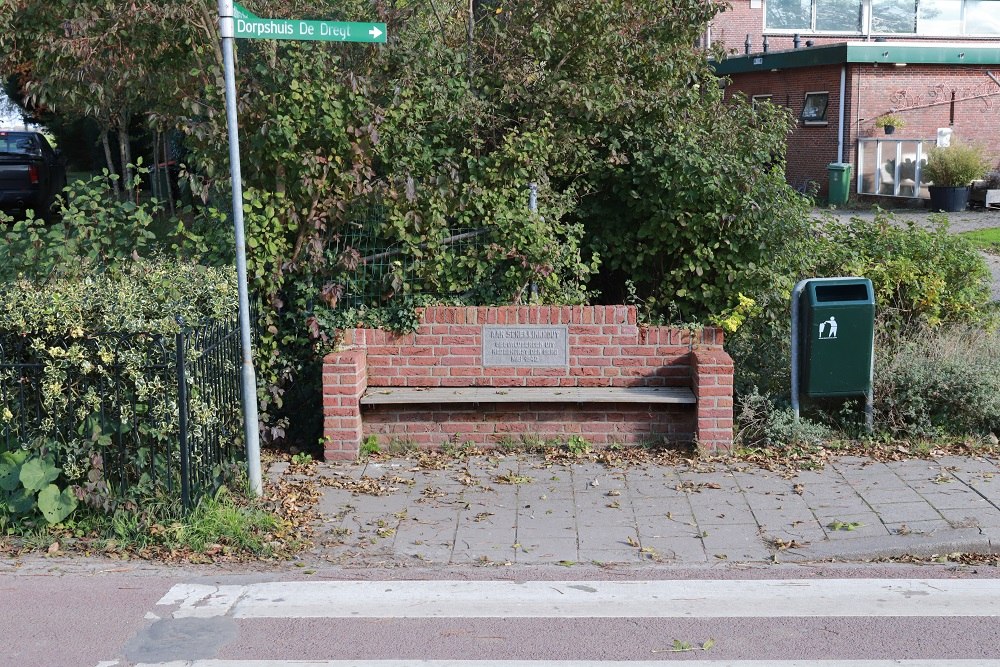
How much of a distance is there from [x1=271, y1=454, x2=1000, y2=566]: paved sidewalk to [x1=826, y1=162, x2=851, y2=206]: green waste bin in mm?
19765

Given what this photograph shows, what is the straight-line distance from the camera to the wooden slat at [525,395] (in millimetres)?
7750

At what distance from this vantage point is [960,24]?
117 ft

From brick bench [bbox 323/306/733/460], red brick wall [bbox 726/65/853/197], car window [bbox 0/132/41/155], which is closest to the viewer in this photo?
brick bench [bbox 323/306/733/460]

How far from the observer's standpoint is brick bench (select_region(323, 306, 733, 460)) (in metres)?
7.90

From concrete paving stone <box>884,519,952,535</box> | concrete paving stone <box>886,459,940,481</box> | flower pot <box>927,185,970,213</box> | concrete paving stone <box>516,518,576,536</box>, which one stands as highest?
flower pot <box>927,185,970,213</box>

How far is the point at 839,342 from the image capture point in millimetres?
7789

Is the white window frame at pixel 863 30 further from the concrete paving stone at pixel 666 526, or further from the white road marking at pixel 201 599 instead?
the white road marking at pixel 201 599

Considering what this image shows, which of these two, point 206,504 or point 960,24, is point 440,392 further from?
point 960,24

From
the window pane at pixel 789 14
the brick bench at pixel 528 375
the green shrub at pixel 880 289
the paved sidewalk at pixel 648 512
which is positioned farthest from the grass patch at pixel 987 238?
the window pane at pixel 789 14

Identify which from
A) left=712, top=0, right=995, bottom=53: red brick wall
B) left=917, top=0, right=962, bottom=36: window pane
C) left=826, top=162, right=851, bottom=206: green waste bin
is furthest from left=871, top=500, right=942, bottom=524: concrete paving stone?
left=917, top=0, right=962, bottom=36: window pane

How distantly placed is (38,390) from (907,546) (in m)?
5.03

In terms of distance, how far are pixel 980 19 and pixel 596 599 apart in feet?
119

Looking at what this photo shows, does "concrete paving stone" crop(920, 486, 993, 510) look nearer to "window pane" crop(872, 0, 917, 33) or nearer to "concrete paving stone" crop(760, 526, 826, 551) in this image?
"concrete paving stone" crop(760, 526, 826, 551)

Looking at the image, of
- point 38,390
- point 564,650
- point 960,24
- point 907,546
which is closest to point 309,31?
point 38,390
